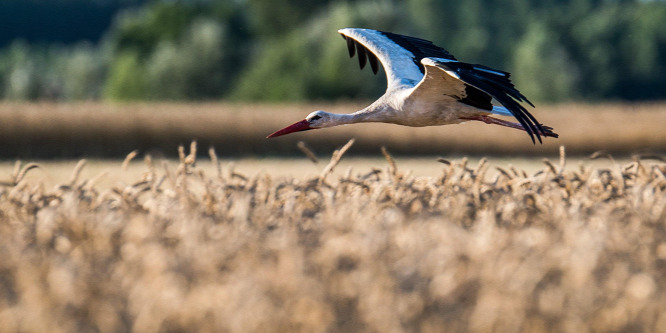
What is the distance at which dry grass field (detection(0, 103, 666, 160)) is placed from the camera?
26.3 meters

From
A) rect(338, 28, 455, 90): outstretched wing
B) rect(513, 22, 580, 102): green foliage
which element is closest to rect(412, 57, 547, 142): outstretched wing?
rect(338, 28, 455, 90): outstretched wing

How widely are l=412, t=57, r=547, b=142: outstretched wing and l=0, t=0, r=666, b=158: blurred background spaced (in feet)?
69.1

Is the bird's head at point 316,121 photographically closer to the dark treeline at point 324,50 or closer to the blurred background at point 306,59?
the blurred background at point 306,59

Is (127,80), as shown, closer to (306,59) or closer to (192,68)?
(192,68)

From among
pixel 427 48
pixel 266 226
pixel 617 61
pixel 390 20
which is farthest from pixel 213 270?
pixel 617 61

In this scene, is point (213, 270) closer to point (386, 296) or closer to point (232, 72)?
point (386, 296)

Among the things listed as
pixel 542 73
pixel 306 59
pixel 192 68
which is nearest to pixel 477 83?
pixel 306 59

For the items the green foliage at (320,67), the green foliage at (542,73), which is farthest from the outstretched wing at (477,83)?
the green foliage at (542,73)

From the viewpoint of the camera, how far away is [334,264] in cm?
249

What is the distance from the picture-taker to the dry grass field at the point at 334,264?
2137 millimetres

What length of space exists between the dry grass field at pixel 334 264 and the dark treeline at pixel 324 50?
131ft

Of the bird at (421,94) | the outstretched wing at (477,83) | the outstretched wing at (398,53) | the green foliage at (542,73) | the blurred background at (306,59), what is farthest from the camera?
the green foliage at (542,73)

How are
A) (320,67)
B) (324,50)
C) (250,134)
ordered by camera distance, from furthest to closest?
1. (324,50)
2. (320,67)
3. (250,134)

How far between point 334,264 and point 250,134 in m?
26.0
